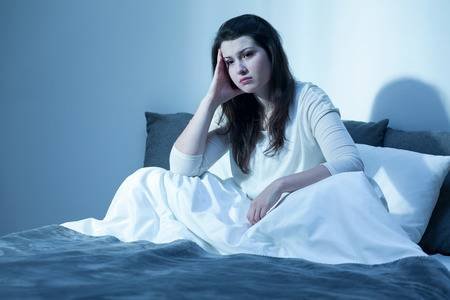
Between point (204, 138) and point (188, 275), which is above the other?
point (204, 138)

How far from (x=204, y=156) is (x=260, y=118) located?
9.3 inches

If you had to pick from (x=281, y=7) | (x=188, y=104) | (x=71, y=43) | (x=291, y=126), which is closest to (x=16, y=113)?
(x=71, y=43)

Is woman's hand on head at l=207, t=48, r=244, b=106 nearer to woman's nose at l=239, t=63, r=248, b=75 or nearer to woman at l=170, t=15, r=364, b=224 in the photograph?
woman at l=170, t=15, r=364, b=224

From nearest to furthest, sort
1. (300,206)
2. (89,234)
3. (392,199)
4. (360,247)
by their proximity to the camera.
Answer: (360,247) < (300,206) < (89,234) < (392,199)

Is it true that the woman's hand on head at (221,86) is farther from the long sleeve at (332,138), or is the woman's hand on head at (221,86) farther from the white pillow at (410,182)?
the white pillow at (410,182)

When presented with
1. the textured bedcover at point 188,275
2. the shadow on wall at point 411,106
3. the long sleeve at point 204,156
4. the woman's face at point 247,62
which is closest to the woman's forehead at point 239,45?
the woman's face at point 247,62

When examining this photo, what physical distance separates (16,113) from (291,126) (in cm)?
155

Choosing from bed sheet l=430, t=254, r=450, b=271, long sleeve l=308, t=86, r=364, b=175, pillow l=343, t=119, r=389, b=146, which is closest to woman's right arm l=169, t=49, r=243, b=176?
long sleeve l=308, t=86, r=364, b=175

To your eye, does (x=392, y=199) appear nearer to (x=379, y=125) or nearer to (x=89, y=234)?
(x=379, y=125)

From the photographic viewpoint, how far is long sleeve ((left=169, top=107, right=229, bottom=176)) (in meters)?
1.91

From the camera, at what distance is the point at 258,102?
6.77 ft

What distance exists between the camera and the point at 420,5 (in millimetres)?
2186

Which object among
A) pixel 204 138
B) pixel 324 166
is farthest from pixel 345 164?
pixel 204 138

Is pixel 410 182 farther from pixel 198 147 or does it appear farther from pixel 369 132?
pixel 198 147
